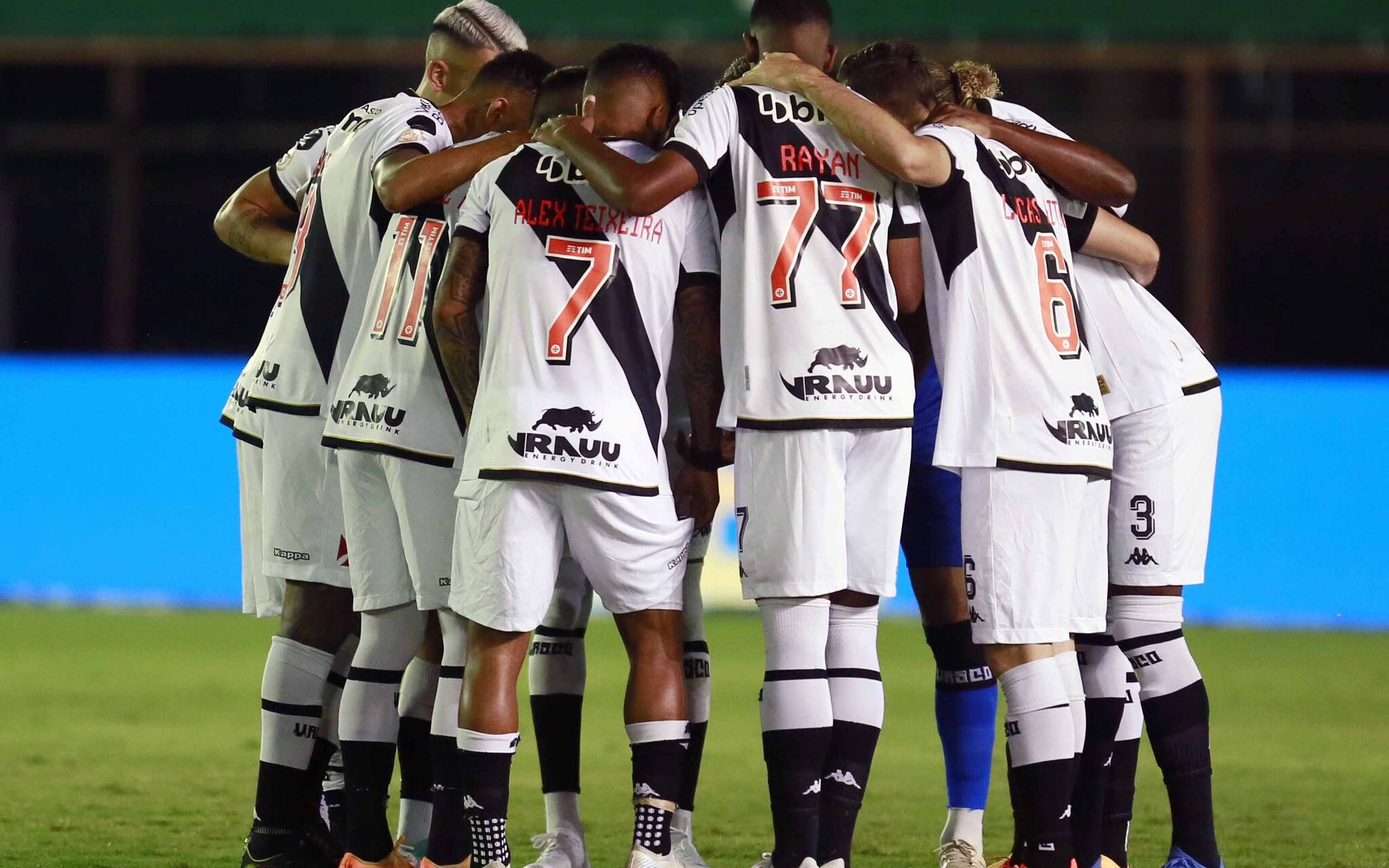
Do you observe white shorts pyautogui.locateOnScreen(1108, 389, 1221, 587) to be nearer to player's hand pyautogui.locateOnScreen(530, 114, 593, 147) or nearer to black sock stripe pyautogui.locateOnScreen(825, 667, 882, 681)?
black sock stripe pyautogui.locateOnScreen(825, 667, 882, 681)

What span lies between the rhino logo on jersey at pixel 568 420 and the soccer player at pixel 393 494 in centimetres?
52

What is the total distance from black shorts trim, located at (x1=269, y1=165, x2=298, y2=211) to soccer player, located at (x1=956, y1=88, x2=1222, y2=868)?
2298 mm

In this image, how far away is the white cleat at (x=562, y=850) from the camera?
4.82 metres

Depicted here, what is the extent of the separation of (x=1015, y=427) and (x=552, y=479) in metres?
1.21

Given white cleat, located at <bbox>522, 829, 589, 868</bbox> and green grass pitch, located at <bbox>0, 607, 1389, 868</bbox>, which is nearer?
white cleat, located at <bbox>522, 829, 589, 868</bbox>

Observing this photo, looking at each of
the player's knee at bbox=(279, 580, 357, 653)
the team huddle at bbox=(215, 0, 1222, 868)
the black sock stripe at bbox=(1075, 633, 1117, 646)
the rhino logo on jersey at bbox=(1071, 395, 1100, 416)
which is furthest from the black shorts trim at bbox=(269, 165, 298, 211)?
the black sock stripe at bbox=(1075, 633, 1117, 646)

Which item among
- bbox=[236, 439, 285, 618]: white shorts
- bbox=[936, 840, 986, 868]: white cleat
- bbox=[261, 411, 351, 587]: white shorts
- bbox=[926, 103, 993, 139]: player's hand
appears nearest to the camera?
bbox=[926, 103, 993, 139]: player's hand

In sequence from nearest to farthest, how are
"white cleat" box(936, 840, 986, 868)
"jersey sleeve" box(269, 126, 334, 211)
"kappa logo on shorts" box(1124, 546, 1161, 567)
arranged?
1. "white cleat" box(936, 840, 986, 868)
2. "kappa logo on shorts" box(1124, 546, 1161, 567)
3. "jersey sleeve" box(269, 126, 334, 211)

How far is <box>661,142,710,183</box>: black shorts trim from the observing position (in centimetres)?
455

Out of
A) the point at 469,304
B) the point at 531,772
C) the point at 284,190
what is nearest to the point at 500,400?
the point at 469,304

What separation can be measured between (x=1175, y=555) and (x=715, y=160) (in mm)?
1800

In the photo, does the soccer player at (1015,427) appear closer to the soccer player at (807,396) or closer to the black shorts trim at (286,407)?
the soccer player at (807,396)

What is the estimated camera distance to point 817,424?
4.52 m

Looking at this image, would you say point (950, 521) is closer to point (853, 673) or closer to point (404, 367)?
point (853, 673)
